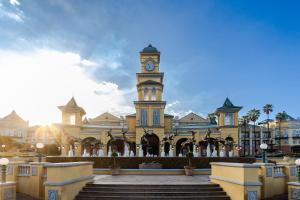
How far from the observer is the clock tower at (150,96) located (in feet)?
184

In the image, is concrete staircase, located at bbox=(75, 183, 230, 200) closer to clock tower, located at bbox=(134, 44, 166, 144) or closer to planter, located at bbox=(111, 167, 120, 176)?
planter, located at bbox=(111, 167, 120, 176)

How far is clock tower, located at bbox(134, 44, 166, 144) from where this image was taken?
56125 millimetres

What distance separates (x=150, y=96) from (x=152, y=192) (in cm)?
4495

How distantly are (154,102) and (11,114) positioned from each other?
4415 cm

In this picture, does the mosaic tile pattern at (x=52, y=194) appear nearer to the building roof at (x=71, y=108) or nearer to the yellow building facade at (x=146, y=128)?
the yellow building facade at (x=146, y=128)

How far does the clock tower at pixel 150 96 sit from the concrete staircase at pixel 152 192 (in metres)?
40.0

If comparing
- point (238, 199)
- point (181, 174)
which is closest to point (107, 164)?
point (181, 174)

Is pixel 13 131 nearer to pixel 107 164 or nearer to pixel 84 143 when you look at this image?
pixel 84 143

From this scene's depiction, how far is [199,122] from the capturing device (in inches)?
2665

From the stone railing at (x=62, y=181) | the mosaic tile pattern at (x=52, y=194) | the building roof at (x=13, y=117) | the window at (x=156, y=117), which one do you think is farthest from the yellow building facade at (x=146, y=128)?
the mosaic tile pattern at (x=52, y=194)

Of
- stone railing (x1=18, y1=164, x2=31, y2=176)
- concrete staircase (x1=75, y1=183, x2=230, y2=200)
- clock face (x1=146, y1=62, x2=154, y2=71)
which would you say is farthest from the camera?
clock face (x1=146, y1=62, x2=154, y2=71)

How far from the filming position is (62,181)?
43.7ft

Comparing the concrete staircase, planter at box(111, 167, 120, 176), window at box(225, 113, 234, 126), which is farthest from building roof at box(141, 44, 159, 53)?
the concrete staircase

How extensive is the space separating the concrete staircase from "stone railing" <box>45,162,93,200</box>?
71 centimetres
